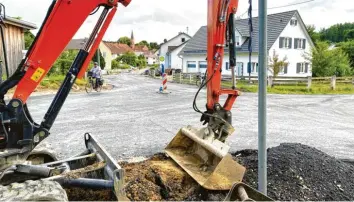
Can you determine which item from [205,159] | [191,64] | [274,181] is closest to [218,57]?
[205,159]

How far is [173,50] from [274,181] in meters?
47.1

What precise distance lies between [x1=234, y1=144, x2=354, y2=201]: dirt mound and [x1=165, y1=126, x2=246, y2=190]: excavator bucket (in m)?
0.42

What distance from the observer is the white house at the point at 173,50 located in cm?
5008

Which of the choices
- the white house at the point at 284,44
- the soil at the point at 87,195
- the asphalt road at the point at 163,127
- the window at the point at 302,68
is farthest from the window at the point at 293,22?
the soil at the point at 87,195

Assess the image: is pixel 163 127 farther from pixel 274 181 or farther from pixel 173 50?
pixel 173 50

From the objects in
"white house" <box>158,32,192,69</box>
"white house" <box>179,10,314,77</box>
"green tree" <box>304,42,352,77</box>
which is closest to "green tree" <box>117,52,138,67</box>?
"white house" <box>158,32,192,69</box>

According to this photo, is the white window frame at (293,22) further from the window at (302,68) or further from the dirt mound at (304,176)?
the dirt mound at (304,176)

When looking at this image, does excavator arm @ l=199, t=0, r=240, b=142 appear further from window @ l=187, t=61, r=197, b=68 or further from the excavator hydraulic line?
window @ l=187, t=61, r=197, b=68


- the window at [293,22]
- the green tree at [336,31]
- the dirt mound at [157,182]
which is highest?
the green tree at [336,31]

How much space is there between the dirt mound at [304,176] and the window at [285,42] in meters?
29.1

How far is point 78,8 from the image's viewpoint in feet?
10.9

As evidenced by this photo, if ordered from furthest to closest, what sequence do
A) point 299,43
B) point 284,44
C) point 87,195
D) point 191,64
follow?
point 191,64 → point 299,43 → point 284,44 → point 87,195

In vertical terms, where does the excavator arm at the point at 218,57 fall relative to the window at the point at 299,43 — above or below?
below

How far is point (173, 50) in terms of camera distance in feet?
165
